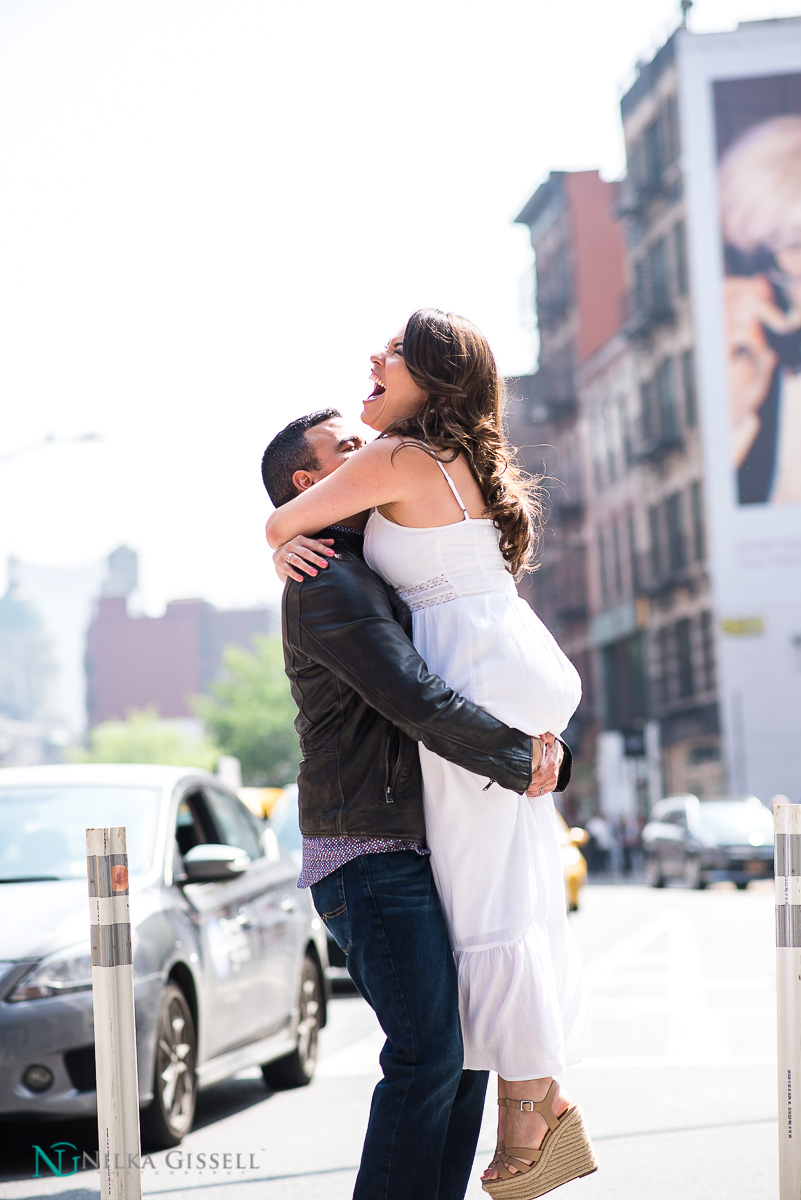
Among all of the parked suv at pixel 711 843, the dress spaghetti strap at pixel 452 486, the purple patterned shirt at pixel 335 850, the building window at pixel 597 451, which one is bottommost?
the parked suv at pixel 711 843

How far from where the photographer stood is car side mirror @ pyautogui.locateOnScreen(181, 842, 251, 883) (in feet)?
24.0

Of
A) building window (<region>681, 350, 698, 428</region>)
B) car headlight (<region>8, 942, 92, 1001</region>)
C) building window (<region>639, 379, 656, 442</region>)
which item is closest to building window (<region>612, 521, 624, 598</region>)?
building window (<region>639, 379, 656, 442</region>)

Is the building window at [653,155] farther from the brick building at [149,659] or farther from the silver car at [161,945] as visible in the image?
the brick building at [149,659]

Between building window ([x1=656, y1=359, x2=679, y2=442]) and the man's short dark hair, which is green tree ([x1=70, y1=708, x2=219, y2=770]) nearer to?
building window ([x1=656, y1=359, x2=679, y2=442])

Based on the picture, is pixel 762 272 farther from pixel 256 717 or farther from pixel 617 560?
pixel 256 717

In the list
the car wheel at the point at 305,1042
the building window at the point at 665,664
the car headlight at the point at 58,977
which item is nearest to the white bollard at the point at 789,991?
the car headlight at the point at 58,977

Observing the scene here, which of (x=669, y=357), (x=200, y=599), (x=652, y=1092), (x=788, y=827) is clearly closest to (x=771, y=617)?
(x=669, y=357)

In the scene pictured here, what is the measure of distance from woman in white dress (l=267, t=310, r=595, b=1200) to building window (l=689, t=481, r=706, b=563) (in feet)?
160

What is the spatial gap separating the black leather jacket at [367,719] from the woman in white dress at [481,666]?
72 millimetres

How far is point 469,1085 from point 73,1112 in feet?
9.49

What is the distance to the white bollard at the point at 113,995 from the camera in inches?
152

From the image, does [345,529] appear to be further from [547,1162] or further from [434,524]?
[547,1162]

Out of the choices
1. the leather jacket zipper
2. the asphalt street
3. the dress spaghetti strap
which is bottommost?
the asphalt street

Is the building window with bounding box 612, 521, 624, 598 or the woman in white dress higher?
the building window with bounding box 612, 521, 624, 598
